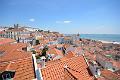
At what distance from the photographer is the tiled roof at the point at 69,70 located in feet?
54.8

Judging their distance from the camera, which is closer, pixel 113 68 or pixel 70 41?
pixel 113 68

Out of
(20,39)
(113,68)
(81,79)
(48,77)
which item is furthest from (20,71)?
(20,39)

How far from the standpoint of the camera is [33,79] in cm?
1570

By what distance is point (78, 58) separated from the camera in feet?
71.7

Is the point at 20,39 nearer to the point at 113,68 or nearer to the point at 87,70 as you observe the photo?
the point at 113,68

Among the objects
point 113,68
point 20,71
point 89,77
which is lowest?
point 113,68

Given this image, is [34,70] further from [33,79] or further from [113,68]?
[113,68]

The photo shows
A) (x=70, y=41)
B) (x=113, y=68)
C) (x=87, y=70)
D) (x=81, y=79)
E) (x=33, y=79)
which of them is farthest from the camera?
(x=70, y=41)

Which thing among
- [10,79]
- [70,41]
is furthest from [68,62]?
[70,41]

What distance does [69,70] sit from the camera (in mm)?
17875

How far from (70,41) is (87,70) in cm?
11042

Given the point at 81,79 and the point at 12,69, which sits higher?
the point at 12,69

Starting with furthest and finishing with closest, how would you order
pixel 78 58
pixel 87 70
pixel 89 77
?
pixel 78 58
pixel 87 70
pixel 89 77

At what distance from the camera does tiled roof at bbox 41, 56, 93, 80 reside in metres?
16.7
